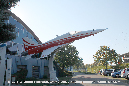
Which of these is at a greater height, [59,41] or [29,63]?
[59,41]

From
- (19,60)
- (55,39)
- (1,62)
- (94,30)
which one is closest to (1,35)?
(1,62)

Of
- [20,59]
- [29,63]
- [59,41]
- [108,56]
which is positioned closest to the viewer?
[59,41]

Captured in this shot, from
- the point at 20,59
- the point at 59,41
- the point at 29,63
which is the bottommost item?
the point at 29,63

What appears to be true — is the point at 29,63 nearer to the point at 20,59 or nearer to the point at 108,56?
the point at 20,59

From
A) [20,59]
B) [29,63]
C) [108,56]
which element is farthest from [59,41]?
[108,56]

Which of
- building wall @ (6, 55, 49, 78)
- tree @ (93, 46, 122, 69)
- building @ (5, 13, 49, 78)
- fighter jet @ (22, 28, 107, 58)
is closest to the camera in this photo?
fighter jet @ (22, 28, 107, 58)

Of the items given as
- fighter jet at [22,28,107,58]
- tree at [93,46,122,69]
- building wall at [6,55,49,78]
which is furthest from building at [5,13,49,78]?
tree at [93,46,122,69]

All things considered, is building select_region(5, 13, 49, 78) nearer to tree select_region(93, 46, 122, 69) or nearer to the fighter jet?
the fighter jet

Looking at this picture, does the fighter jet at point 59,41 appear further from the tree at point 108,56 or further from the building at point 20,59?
the tree at point 108,56

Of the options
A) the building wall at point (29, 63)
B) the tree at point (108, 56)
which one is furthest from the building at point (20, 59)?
the tree at point (108, 56)

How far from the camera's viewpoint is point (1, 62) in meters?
17.6

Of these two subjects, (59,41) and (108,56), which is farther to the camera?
(108,56)

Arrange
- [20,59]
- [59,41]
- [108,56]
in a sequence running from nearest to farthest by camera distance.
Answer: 1. [59,41]
2. [20,59]
3. [108,56]

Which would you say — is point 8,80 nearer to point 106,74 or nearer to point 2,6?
point 2,6
